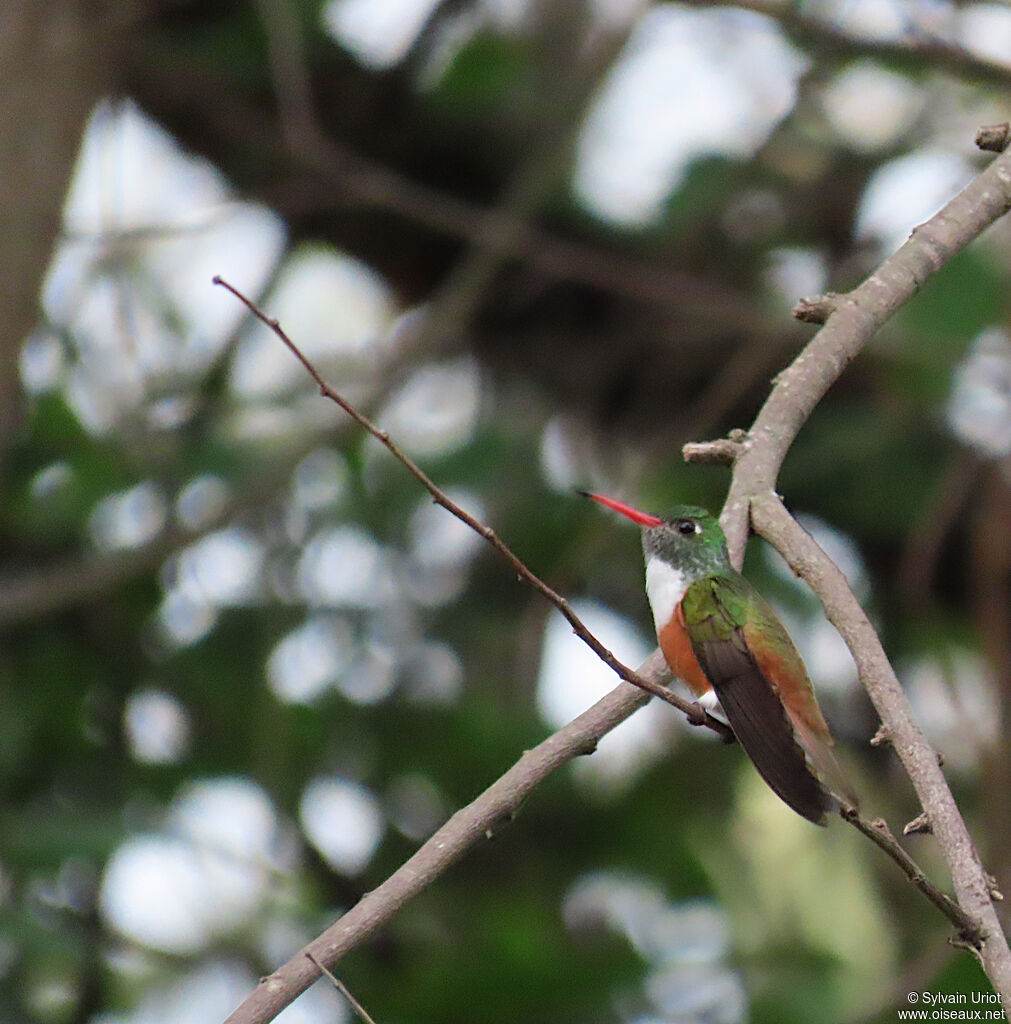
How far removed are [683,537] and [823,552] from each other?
2.16 feet

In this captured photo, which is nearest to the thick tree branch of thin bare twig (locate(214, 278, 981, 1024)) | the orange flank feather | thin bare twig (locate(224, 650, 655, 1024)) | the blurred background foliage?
thin bare twig (locate(214, 278, 981, 1024))

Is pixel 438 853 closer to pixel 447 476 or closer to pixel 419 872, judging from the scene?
pixel 419 872

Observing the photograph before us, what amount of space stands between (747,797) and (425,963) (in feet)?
7.77

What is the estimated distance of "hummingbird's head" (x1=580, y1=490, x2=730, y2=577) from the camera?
86.9 inches

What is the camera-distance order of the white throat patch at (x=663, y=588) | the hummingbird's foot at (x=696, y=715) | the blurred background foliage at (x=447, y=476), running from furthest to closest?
the blurred background foliage at (x=447, y=476) → the white throat patch at (x=663, y=588) → the hummingbird's foot at (x=696, y=715)

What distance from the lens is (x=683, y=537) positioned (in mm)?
2447

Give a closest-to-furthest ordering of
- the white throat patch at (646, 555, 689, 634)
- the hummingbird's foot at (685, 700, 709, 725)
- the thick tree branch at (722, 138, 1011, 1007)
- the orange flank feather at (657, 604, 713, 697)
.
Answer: the thick tree branch at (722, 138, 1011, 1007)
the hummingbird's foot at (685, 700, 709, 725)
the orange flank feather at (657, 604, 713, 697)
the white throat patch at (646, 555, 689, 634)

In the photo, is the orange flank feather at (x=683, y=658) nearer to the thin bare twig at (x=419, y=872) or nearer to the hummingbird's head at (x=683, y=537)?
the hummingbird's head at (x=683, y=537)

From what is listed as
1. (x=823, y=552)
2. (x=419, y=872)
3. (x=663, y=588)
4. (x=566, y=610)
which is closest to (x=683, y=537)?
(x=663, y=588)

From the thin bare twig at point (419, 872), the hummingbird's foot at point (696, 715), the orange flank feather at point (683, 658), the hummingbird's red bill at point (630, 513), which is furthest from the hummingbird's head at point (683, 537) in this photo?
the thin bare twig at point (419, 872)

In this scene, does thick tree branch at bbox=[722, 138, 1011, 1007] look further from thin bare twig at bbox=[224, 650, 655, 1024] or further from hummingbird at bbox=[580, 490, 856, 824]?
thin bare twig at bbox=[224, 650, 655, 1024]

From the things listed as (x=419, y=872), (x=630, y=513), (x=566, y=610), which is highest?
(x=630, y=513)

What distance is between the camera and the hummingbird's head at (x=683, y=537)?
7.24ft

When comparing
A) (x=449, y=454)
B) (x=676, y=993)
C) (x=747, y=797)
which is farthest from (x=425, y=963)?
(x=747, y=797)
